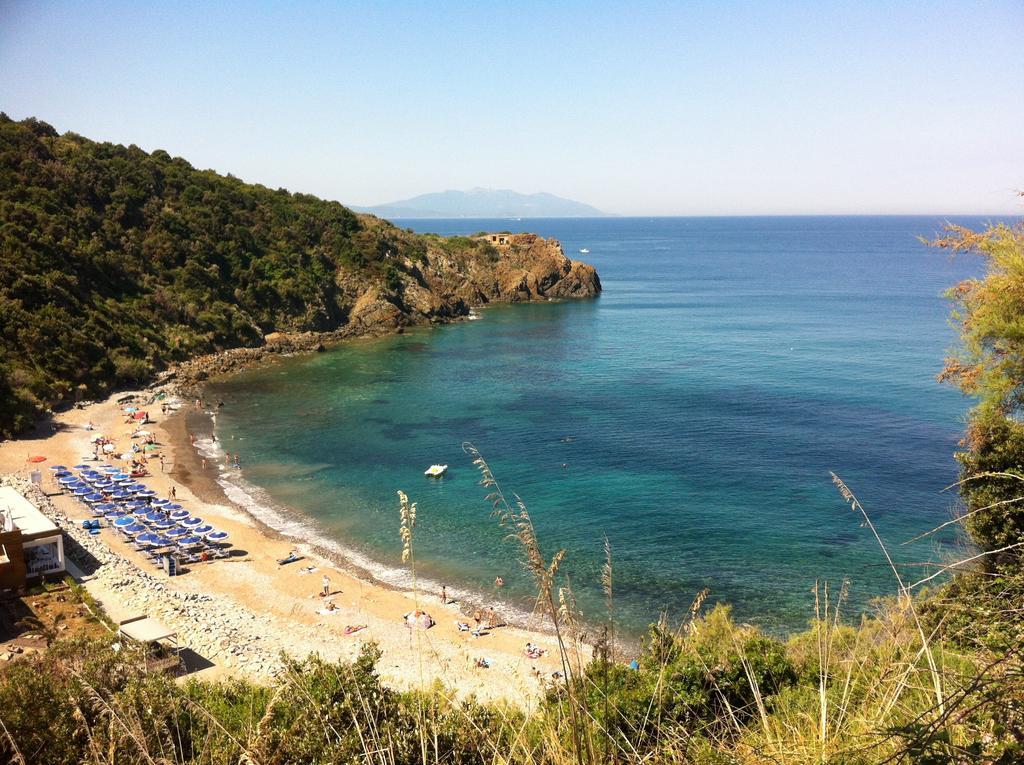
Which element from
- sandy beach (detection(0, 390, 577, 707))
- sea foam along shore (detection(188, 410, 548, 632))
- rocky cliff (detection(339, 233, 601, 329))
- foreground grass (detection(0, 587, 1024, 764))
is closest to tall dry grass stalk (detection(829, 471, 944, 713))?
foreground grass (detection(0, 587, 1024, 764))

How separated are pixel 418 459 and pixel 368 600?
13034 millimetres

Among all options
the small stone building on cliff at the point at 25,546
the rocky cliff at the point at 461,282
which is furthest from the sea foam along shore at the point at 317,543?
the rocky cliff at the point at 461,282

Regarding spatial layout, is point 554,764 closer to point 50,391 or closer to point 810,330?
point 50,391

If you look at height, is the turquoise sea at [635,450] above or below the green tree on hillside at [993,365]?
below

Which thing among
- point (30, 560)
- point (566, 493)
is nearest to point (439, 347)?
point (566, 493)

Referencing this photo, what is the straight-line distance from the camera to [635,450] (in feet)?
117

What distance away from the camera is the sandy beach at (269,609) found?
60.5ft

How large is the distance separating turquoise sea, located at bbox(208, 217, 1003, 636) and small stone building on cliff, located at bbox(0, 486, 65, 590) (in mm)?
9533

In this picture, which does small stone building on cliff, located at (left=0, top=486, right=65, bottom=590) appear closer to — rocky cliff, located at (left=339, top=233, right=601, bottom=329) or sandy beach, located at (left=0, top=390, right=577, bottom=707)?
sandy beach, located at (left=0, top=390, right=577, bottom=707)

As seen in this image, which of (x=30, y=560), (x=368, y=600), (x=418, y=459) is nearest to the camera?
(x=30, y=560)

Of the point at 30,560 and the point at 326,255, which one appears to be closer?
the point at 30,560

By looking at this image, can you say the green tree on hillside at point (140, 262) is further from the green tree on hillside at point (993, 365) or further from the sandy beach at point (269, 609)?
the green tree on hillside at point (993, 365)

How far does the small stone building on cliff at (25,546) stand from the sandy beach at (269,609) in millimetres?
1635

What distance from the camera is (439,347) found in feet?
211
